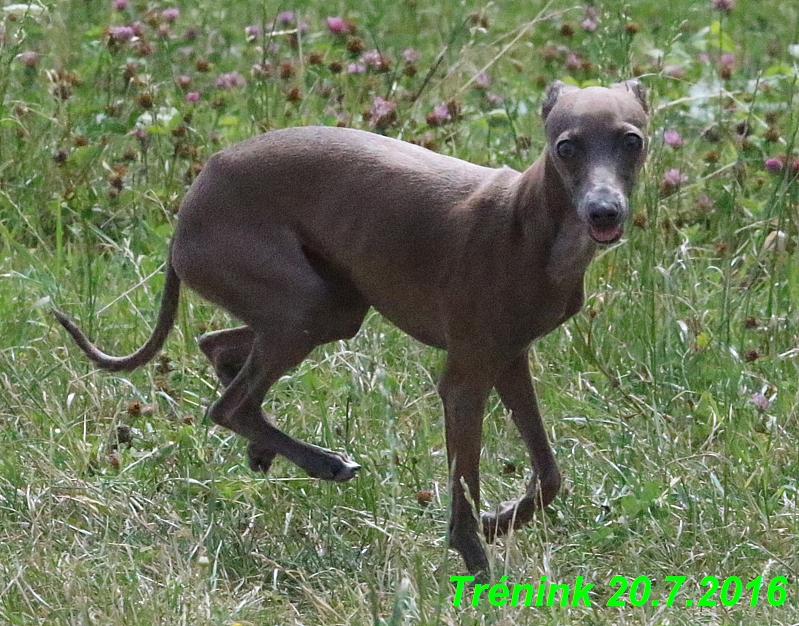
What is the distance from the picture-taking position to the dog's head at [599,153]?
3.23m

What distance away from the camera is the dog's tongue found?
3.24m

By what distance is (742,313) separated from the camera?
4.77 metres

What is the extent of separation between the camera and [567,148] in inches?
132

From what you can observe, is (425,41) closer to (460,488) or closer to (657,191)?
(657,191)

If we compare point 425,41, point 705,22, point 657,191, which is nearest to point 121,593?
point 657,191

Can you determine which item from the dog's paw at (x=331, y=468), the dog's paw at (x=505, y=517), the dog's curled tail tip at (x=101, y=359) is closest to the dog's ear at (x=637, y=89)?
the dog's paw at (x=505, y=517)

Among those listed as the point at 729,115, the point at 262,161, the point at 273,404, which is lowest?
the point at 273,404

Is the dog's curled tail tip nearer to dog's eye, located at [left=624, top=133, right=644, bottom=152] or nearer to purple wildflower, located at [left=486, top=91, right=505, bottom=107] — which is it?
dog's eye, located at [left=624, top=133, right=644, bottom=152]

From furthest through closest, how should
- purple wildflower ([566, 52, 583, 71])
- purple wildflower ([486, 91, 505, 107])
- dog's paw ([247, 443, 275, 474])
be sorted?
purple wildflower ([486, 91, 505, 107]), purple wildflower ([566, 52, 583, 71]), dog's paw ([247, 443, 275, 474])

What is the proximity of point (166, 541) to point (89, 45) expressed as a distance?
3.33 meters

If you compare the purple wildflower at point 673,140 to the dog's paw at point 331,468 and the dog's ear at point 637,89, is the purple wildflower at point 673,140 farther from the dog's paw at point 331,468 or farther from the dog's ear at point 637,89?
the dog's paw at point 331,468

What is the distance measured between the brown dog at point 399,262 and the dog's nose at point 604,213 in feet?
0.82

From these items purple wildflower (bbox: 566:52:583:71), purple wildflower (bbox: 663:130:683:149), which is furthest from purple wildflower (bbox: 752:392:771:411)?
purple wildflower (bbox: 566:52:583:71)

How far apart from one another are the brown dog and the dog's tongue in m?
0.20
